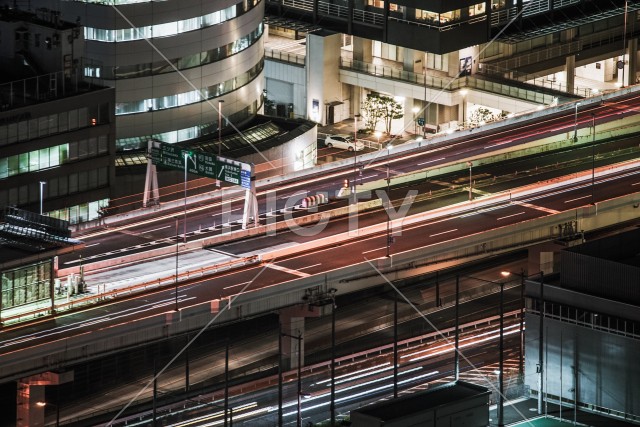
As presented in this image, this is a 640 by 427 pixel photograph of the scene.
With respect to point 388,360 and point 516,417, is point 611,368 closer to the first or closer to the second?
point 516,417

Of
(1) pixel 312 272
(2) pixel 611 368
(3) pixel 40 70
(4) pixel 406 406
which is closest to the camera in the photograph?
(4) pixel 406 406

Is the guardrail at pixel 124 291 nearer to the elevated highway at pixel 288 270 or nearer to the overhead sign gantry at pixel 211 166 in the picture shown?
the elevated highway at pixel 288 270

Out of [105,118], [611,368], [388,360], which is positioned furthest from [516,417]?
[105,118]

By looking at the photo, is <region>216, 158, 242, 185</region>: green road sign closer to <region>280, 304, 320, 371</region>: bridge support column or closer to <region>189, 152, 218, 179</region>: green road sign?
<region>189, 152, 218, 179</region>: green road sign

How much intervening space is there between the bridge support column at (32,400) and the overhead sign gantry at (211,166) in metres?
27.8

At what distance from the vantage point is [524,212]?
19725cm

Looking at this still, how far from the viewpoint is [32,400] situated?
544 ft

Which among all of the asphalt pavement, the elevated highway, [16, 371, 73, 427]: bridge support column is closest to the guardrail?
the elevated highway

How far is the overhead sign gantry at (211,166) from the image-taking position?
185 m

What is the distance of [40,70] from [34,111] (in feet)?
23.5

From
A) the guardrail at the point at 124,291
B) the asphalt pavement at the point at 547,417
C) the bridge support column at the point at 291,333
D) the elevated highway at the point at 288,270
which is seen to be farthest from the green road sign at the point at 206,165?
the asphalt pavement at the point at 547,417

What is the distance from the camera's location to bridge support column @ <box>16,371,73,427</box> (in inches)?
6455

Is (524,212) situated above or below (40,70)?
below

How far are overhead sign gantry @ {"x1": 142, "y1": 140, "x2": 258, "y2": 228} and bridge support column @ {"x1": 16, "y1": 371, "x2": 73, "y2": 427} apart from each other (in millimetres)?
27802
